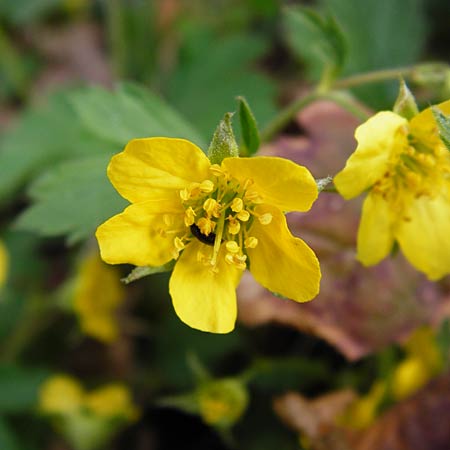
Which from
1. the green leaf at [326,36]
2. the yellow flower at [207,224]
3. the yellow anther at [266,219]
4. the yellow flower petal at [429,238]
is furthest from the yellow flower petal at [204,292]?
the green leaf at [326,36]

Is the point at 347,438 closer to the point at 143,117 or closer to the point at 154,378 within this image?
the point at 154,378

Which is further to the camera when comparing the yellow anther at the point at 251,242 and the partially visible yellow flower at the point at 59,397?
the partially visible yellow flower at the point at 59,397

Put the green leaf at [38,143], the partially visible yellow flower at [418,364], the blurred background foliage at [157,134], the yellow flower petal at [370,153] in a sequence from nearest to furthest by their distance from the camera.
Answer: the yellow flower petal at [370,153]
the blurred background foliage at [157,134]
the partially visible yellow flower at [418,364]
the green leaf at [38,143]

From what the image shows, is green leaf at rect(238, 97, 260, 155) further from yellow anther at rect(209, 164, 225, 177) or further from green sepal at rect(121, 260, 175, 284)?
green sepal at rect(121, 260, 175, 284)

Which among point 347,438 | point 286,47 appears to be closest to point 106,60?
point 286,47

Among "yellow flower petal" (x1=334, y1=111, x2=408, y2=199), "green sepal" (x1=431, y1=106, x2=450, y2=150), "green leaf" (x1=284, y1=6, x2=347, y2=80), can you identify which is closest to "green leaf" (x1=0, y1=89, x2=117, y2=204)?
"green leaf" (x1=284, y1=6, x2=347, y2=80)

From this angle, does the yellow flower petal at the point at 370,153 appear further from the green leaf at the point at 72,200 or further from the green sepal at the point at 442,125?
the green leaf at the point at 72,200
